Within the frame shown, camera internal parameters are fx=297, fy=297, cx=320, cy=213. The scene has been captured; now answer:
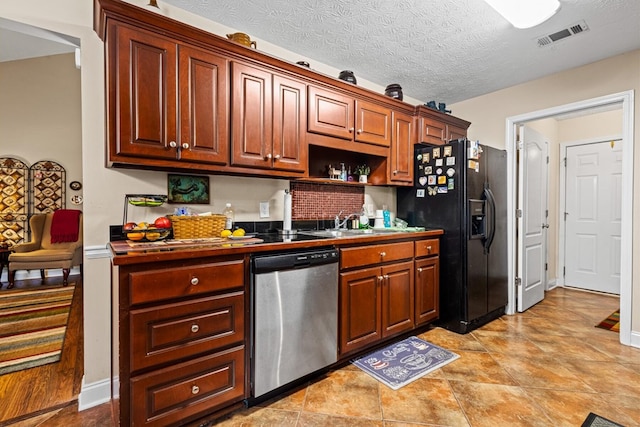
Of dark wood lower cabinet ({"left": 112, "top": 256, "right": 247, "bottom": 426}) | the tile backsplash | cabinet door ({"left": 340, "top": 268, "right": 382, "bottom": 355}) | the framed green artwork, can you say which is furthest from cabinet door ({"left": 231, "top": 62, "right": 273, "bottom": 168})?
cabinet door ({"left": 340, "top": 268, "right": 382, "bottom": 355})

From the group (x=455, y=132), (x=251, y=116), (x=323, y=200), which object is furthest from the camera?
(x=455, y=132)

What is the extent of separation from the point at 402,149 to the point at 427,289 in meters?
1.37

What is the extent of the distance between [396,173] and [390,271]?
3.40ft

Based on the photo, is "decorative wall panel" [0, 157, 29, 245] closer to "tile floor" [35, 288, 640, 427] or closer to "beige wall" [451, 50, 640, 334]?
"tile floor" [35, 288, 640, 427]

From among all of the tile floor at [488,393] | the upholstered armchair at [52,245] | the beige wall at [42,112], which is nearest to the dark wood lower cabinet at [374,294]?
the tile floor at [488,393]

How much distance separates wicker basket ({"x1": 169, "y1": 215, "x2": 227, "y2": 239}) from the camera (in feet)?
6.07

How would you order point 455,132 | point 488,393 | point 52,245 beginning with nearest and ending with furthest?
point 488,393 < point 455,132 < point 52,245

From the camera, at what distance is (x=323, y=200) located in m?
2.86

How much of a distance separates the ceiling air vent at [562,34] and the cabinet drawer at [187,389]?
3.28m

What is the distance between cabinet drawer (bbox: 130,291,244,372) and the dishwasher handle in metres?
0.18

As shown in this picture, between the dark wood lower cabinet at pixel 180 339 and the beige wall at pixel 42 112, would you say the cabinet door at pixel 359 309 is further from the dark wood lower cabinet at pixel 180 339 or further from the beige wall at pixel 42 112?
the beige wall at pixel 42 112

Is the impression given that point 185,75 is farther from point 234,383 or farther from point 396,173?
point 396,173

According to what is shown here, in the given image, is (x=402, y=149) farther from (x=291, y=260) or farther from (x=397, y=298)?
(x=291, y=260)

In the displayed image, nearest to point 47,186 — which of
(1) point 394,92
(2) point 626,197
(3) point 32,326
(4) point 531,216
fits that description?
(3) point 32,326
